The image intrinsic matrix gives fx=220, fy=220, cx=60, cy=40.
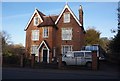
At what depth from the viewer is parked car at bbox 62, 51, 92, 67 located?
92.5 feet

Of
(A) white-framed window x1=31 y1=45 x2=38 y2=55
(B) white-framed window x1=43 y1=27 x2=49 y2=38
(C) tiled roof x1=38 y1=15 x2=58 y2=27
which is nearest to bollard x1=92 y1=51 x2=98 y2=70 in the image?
(C) tiled roof x1=38 y1=15 x2=58 y2=27

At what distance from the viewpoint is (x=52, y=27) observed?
133 ft

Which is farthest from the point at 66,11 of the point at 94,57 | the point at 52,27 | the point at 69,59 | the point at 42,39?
the point at 94,57

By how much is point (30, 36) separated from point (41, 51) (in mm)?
4538

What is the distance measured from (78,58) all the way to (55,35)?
43.7 feet

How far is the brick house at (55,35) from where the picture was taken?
3972cm

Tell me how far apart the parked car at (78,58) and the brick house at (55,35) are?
8.95m

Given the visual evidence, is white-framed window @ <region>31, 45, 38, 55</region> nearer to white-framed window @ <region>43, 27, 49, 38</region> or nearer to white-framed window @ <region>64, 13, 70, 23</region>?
white-framed window @ <region>43, 27, 49, 38</region>

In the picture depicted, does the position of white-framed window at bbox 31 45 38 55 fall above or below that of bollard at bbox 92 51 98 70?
above

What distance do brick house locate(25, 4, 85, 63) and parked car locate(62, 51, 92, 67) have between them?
29.4 ft

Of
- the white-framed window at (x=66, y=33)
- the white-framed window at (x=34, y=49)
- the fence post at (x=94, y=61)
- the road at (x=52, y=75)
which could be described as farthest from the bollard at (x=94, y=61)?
the white-framed window at (x=34, y=49)

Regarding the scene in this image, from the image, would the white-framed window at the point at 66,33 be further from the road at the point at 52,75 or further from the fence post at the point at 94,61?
the road at the point at 52,75

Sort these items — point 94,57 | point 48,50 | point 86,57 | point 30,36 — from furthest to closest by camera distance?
1. point 30,36
2. point 48,50
3. point 86,57
4. point 94,57

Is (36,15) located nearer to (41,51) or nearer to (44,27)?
(44,27)
